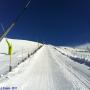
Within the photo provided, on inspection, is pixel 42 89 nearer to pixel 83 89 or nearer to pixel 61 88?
pixel 61 88

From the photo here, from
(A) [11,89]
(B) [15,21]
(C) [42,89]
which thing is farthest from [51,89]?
(B) [15,21]

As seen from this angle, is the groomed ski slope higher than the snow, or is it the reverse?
the snow

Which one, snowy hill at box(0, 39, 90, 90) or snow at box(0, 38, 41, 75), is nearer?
snowy hill at box(0, 39, 90, 90)

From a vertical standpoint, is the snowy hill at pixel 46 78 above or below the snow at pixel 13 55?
below

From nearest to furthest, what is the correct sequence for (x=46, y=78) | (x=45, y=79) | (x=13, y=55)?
1. (x=45, y=79)
2. (x=46, y=78)
3. (x=13, y=55)

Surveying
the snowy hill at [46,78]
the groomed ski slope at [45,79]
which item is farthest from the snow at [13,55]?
the groomed ski slope at [45,79]

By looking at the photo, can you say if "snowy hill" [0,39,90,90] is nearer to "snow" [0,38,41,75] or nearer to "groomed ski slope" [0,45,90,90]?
"groomed ski slope" [0,45,90,90]

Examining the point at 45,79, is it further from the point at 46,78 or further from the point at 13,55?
the point at 13,55

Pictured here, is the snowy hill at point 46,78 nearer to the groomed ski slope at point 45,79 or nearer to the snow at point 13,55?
the groomed ski slope at point 45,79

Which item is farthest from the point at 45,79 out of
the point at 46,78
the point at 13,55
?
the point at 13,55

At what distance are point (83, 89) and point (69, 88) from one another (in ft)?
2.96

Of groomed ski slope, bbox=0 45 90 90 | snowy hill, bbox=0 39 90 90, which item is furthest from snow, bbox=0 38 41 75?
groomed ski slope, bbox=0 45 90 90

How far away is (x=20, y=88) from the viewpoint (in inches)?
460

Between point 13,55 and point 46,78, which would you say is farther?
point 13,55
